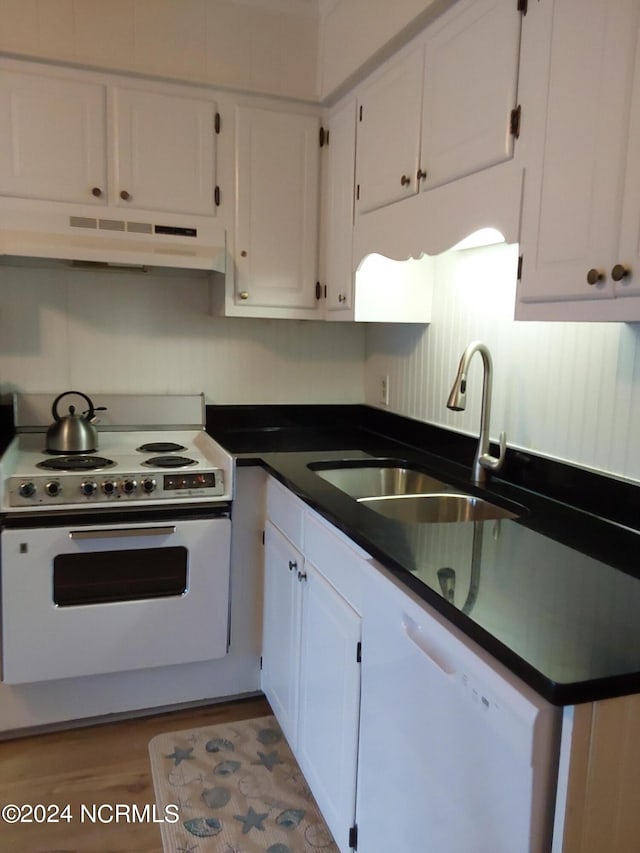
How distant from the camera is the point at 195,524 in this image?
2.21 metres

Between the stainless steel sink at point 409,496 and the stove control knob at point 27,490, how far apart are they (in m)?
0.89

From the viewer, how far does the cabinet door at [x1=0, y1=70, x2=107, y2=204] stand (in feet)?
7.13

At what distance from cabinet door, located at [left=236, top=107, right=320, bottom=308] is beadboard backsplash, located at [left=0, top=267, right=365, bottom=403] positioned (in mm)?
329

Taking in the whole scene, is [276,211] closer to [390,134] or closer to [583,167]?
[390,134]

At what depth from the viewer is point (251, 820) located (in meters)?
1.88

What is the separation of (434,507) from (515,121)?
1076 mm

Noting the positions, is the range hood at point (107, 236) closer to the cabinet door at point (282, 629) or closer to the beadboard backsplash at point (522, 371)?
the beadboard backsplash at point (522, 371)

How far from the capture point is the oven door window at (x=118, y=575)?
6.92 feet

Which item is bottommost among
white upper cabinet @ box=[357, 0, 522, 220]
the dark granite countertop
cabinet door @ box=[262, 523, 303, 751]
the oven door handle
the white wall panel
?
cabinet door @ box=[262, 523, 303, 751]

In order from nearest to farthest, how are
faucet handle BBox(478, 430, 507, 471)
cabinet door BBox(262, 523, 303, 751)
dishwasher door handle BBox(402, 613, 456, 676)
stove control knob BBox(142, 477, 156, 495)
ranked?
1. dishwasher door handle BBox(402, 613, 456, 676)
2. faucet handle BBox(478, 430, 507, 471)
3. cabinet door BBox(262, 523, 303, 751)
4. stove control knob BBox(142, 477, 156, 495)

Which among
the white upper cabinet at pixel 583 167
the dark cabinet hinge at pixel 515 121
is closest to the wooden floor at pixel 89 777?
the white upper cabinet at pixel 583 167

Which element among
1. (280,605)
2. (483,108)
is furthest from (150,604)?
(483,108)

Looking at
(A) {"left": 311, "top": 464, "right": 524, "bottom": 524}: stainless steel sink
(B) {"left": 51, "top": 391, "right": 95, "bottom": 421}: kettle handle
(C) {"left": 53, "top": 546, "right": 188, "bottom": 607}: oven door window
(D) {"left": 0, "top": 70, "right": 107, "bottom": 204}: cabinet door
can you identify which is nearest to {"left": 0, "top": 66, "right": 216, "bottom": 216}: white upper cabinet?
(D) {"left": 0, "top": 70, "right": 107, "bottom": 204}: cabinet door

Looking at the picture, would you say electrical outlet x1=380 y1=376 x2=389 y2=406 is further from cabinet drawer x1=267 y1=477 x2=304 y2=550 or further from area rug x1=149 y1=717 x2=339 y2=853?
area rug x1=149 y1=717 x2=339 y2=853
